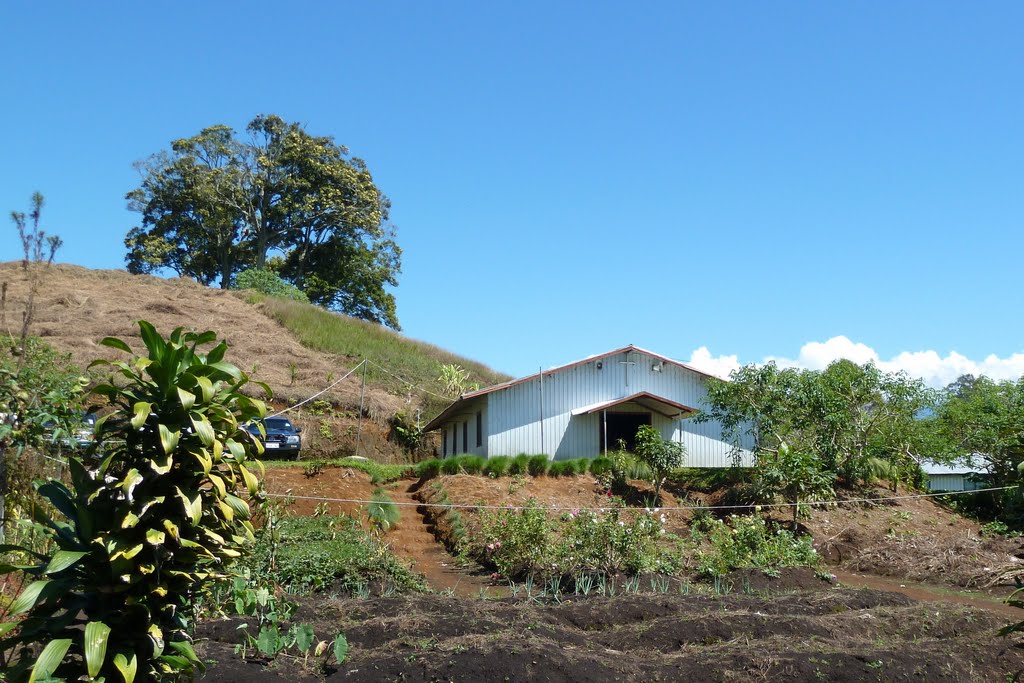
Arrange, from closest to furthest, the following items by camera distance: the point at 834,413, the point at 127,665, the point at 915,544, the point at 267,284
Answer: the point at 127,665 → the point at 915,544 → the point at 834,413 → the point at 267,284

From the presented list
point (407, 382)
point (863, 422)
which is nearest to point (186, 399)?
Result: point (863, 422)

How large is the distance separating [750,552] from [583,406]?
12434mm

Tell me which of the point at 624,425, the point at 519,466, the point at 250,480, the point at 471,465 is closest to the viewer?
the point at 250,480

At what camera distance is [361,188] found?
167 ft

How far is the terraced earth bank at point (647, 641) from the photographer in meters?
6.20

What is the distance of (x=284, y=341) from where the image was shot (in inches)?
1641

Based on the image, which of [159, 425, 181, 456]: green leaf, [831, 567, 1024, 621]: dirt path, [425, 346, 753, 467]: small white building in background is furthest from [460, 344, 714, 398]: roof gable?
[159, 425, 181, 456]: green leaf

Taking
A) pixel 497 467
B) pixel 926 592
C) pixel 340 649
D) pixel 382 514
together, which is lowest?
pixel 926 592

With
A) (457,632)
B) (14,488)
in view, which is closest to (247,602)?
(457,632)

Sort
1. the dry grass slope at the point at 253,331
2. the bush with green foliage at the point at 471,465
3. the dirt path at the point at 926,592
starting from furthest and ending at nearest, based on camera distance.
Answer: the dry grass slope at the point at 253,331 → the bush with green foliage at the point at 471,465 → the dirt path at the point at 926,592

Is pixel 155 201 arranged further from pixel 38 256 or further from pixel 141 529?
pixel 141 529

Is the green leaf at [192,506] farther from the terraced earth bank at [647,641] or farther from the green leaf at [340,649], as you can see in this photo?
the green leaf at [340,649]

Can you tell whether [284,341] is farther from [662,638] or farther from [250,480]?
[250,480]

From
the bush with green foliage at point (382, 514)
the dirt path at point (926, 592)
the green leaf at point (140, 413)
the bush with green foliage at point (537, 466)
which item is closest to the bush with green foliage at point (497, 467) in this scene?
the bush with green foliage at point (537, 466)
